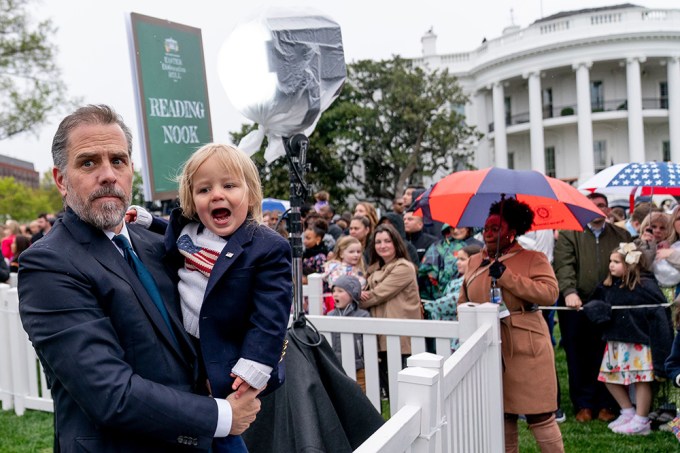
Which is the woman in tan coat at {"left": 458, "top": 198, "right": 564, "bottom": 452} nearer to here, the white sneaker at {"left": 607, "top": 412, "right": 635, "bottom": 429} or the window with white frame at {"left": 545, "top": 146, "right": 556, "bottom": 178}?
the white sneaker at {"left": 607, "top": 412, "right": 635, "bottom": 429}

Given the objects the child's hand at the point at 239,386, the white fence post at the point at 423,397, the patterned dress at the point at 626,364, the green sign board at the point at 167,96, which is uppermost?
the green sign board at the point at 167,96

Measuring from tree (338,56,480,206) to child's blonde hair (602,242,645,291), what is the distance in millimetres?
33476

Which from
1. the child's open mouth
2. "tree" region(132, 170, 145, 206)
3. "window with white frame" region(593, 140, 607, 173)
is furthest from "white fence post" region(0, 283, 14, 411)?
"window with white frame" region(593, 140, 607, 173)

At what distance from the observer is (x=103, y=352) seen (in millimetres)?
1624

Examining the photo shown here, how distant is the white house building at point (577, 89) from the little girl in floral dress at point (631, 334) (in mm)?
39591

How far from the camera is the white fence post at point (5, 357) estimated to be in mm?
6270

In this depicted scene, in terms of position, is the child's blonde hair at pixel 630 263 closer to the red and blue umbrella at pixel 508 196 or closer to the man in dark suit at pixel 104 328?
the red and blue umbrella at pixel 508 196

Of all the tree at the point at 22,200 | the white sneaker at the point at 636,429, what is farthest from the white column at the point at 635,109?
the tree at the point at 22,200

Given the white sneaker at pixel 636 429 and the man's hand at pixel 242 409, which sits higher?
the man's hand at pixel 242 409

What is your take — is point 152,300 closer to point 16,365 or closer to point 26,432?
point 26,432

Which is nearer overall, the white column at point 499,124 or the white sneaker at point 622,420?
the white sneaker at point 622,420

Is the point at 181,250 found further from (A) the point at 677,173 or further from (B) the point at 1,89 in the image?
(B) the point at 1,89

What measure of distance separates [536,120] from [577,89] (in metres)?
3.42

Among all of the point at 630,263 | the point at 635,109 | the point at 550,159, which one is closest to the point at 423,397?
the point at 630,263
